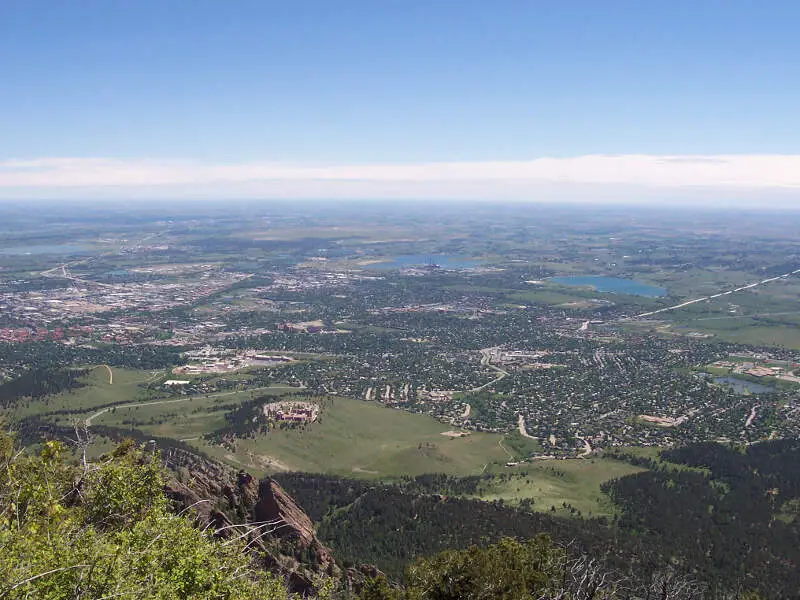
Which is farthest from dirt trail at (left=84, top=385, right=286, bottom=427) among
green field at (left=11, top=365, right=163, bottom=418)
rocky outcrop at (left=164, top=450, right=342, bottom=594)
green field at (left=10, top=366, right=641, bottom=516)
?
rocky outcrop at (left=164, top=450, right=342, bottom=594)

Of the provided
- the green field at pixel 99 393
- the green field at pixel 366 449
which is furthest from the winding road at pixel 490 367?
the green field at pixel 99 393

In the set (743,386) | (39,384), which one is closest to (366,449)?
(39,384)

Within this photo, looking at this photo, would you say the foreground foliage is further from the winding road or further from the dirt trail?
the winding road

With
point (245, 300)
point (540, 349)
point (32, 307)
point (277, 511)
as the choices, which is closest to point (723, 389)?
point (540, 349)

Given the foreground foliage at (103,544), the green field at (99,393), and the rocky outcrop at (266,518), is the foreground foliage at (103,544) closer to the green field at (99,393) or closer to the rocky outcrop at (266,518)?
the rocky outcrop at (266,518)

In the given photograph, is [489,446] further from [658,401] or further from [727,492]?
[658,401]

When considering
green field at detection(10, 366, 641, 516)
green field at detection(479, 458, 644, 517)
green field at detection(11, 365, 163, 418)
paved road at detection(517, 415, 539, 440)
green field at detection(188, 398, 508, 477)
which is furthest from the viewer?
green field at detection(11, 365, 163, 418)
